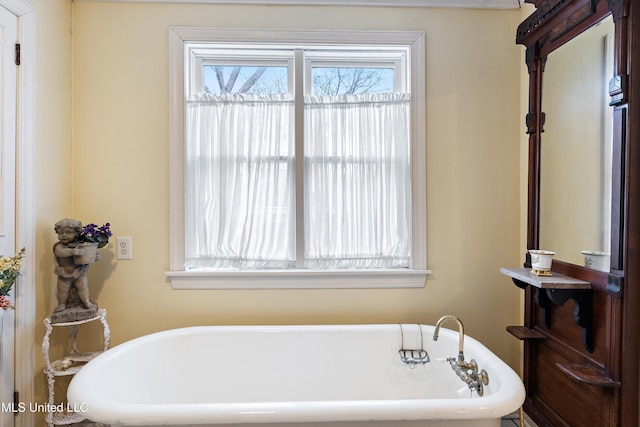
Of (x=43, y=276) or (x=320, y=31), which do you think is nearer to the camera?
(x=43, y=276)

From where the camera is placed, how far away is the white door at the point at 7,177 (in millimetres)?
1422

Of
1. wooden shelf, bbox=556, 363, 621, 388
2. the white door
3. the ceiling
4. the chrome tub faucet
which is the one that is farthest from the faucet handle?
the white door

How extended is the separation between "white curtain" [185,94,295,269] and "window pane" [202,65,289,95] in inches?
3.6

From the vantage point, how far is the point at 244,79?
191cm

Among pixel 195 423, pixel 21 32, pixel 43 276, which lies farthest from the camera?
pixel 43 276

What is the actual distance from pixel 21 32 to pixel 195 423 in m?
1.83

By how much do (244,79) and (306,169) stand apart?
2.10ft

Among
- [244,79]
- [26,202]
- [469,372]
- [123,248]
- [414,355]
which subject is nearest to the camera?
[469,372]

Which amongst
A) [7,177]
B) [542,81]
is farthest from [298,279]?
[542,81]

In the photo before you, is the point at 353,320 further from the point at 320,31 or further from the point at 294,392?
the point at 320,31

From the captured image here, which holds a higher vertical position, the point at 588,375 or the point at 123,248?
the point at 123,248

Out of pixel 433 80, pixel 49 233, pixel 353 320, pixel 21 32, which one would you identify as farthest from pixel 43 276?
pixel 433 80

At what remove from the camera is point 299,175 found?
6.02ft

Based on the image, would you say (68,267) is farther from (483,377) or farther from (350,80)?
(483,377)
